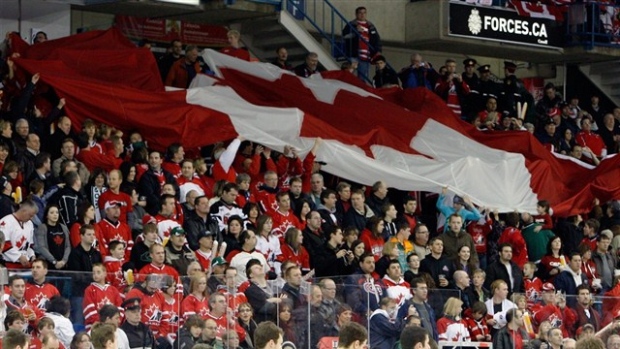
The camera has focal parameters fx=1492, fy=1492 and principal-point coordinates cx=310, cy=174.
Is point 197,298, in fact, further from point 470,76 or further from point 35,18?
point 470,76

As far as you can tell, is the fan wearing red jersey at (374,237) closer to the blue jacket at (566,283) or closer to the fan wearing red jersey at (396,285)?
the fan wearing red jersey at (396,285)

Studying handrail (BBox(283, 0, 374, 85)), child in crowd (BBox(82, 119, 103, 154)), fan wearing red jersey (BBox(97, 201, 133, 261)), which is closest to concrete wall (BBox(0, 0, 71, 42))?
child in crowd (BBox(82, 119, 103, 154))

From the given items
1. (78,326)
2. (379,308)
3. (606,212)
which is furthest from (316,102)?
(78,326)

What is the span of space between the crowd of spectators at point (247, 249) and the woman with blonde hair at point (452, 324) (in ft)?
0.05

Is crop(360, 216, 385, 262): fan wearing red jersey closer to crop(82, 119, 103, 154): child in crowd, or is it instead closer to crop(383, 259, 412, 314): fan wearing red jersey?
crop(383, 259, 412, 314): fan wearing red jersey

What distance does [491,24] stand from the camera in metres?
24.7

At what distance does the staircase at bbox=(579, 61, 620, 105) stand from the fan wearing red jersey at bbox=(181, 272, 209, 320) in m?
15.6

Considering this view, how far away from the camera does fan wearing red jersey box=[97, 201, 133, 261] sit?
16094 millimetres

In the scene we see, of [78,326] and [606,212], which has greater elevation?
[78,326]

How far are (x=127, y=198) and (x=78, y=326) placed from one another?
3.55m

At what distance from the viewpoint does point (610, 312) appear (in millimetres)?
16266

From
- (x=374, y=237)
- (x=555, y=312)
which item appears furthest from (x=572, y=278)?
(x=555, y=312)

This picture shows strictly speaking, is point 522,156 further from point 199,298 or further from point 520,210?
point 199,298

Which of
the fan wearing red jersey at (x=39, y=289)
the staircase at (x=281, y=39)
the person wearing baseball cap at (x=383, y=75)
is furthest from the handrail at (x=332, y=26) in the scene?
the fan wearing red jersey at (x=39, y=289)
